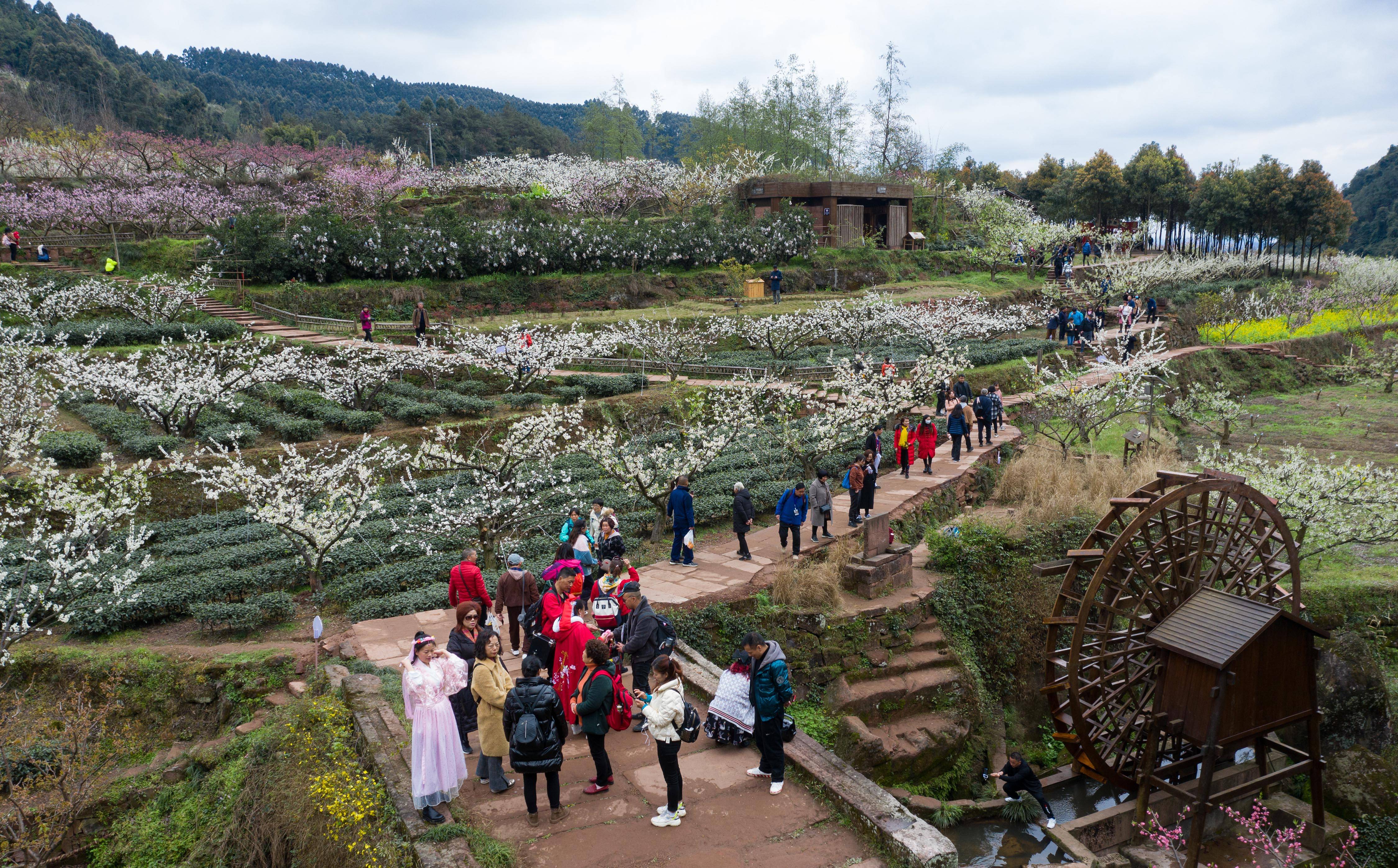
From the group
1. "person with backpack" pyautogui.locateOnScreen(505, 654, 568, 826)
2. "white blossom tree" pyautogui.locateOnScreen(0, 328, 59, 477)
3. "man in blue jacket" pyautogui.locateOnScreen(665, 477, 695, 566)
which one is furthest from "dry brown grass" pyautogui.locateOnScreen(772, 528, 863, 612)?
"white blossom tree" pyautogui.locateOnScreen(0, 328, 59, 477)

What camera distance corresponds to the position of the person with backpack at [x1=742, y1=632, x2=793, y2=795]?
7.44m

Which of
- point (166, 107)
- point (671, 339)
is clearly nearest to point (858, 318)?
point (671, 339)

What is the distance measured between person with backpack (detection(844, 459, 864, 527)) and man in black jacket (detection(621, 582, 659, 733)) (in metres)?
7.42

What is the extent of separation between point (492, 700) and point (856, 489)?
933cm

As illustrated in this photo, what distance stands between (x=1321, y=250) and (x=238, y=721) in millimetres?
71780

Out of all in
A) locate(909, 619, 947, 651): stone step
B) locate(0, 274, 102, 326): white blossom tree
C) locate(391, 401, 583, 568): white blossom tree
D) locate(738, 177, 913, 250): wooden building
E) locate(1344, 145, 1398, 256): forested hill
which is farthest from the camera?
locate(1344, 145, 1398, 256): forested hill

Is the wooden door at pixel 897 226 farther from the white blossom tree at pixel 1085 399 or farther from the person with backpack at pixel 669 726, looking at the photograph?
the person with backpack at pixel 669 726

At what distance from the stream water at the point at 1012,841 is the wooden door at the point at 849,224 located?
3548 centimetres

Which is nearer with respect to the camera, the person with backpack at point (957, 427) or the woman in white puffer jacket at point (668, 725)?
the woman in white puffer jacket at point (668, 725)

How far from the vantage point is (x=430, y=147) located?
72438mm

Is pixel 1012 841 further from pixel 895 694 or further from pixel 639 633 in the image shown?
pixel 639 633

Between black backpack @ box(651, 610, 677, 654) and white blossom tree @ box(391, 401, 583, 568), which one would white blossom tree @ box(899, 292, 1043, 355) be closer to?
white blossom tree @ box(391, 401, 583, 568)

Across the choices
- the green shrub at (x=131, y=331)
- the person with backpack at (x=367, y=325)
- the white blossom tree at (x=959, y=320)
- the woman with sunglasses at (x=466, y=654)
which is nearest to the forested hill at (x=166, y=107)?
the green shrub at (x=131, y=331)

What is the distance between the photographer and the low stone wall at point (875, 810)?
6.50 metres
